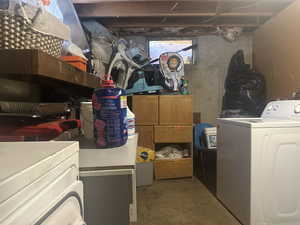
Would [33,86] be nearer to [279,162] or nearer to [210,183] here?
[279,162]

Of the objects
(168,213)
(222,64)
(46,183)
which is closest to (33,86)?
(46,183)

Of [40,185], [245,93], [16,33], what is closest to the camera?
[40,185]

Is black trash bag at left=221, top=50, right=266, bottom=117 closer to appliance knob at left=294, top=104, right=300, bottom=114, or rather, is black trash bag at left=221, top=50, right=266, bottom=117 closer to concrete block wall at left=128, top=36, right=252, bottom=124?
concrete block wall at left=128, top=36, right=252, bottom=124

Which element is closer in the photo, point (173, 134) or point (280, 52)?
point (280, 52)

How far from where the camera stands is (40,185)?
47 cm

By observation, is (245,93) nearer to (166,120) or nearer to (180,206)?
(166,120)

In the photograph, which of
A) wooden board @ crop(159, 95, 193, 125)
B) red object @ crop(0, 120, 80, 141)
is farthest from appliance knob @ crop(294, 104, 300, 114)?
red object @ crop(0, 120, 80, 141)

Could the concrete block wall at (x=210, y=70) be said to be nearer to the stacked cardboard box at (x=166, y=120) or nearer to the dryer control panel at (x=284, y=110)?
the stacked cardboard box at (x=166, y=120)

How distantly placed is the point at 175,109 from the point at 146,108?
39 centimetres

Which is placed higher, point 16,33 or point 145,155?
point 16,33

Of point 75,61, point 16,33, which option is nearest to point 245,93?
point 75,61

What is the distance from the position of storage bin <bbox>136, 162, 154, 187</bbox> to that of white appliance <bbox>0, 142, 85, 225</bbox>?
2.12 metres

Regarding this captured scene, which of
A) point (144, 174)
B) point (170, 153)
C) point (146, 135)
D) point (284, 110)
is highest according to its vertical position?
point (284, 110)

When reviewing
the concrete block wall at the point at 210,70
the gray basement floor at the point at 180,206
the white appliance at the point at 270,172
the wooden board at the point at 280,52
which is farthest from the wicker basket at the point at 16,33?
the concrete block wall at the point at 210,70
